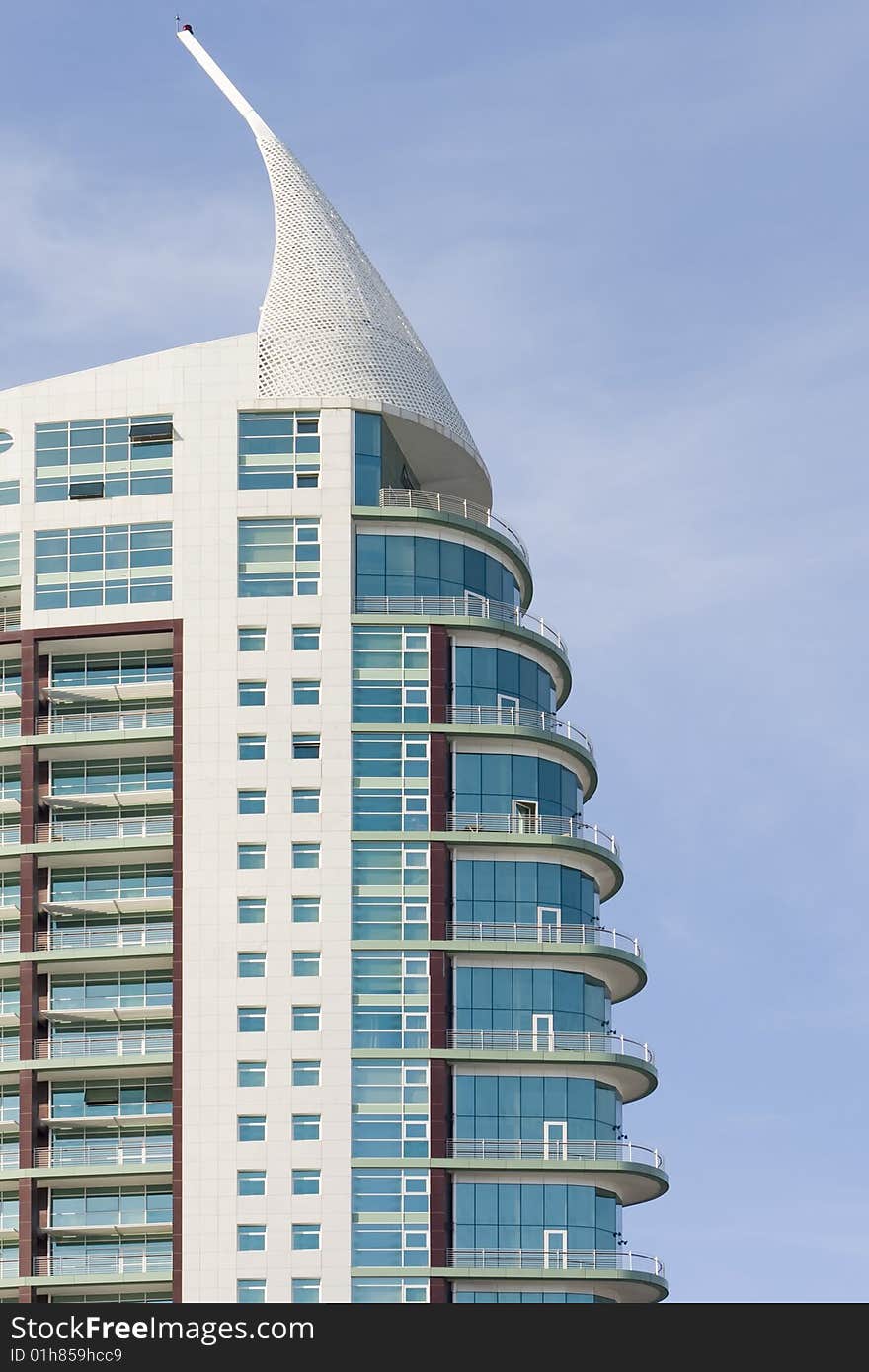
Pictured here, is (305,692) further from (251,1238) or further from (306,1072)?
(251,1238)

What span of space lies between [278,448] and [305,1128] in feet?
108

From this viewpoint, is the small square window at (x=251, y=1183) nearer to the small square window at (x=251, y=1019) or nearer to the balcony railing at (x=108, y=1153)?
the balcony railing at (x=108, y=1153)

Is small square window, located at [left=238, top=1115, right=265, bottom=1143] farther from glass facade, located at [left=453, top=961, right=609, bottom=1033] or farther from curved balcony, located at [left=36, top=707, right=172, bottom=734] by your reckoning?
curved balcony, located at [left=36, top=707, right=172, bottom=734]

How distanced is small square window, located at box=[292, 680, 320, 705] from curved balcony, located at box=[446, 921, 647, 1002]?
1246 centimetres

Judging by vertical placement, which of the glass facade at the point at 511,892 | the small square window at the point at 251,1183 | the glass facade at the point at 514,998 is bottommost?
the small square window at the point at 251,1183

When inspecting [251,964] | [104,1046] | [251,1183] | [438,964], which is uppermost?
[251,964]

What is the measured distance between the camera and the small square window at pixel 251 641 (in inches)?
5517

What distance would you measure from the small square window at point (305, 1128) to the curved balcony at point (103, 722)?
20786mm

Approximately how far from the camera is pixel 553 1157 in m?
134

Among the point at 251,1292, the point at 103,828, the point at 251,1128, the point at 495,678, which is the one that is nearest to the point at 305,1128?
the point at 251,1128

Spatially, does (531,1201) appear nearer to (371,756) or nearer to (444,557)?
(371,756)

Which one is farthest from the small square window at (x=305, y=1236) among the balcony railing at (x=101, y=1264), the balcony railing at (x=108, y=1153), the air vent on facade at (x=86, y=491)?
the air vent on facade at (x=86, y=491)

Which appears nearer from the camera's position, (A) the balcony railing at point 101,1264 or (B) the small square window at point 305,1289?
(B) the small square window at point 305,1289
